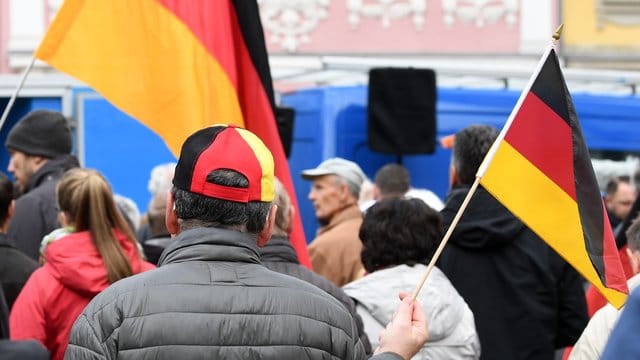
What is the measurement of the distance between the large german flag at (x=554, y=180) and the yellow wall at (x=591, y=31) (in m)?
15.1

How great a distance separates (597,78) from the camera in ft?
34.2

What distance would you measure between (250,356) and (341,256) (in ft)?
12.1

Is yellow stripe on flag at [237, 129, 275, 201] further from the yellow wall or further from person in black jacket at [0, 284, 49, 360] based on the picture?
the yellow wall

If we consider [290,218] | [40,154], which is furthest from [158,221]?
[290,218]

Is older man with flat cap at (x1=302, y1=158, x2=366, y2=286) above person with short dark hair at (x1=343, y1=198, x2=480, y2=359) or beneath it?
beneath

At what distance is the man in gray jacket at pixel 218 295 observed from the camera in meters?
2.81

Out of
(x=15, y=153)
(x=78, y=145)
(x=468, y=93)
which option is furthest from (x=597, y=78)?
(x=15, y=153)

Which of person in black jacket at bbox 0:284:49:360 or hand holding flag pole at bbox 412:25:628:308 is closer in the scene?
person in black jacket at bbox 0:284:49:360

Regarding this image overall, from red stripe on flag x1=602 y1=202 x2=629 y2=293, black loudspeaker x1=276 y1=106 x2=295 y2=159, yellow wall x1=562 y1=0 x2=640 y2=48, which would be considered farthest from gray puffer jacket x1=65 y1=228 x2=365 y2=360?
yellow wall x1=562 y1=0 x2=640 y2=48

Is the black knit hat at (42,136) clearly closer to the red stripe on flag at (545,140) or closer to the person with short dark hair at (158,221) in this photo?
the person with short dark hair at (158,221)

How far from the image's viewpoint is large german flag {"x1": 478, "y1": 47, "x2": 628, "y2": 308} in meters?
3.85

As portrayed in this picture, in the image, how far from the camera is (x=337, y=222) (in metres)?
7.01

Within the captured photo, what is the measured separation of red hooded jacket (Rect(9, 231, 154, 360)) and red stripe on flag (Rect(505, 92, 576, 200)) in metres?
1.71

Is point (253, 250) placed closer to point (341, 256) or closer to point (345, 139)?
point (341, 256)
